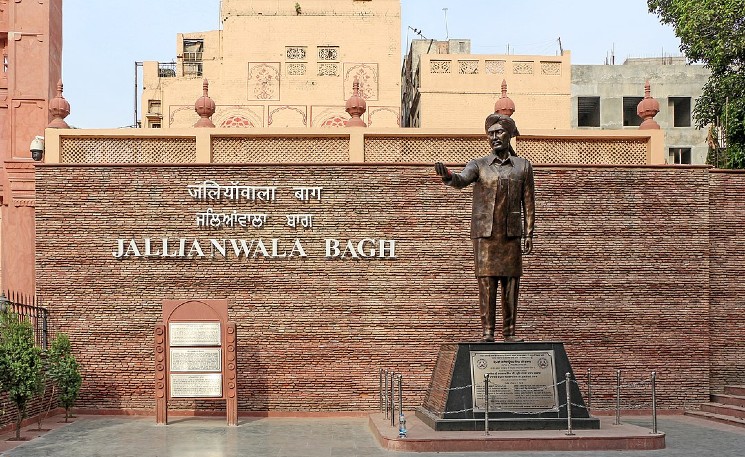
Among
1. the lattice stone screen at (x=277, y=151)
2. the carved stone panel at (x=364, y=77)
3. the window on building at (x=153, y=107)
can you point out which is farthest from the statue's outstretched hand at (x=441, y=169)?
the window on building at (x=153, y=107)

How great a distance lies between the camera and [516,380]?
39.2 feet

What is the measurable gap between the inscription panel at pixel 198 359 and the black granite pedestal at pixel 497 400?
12.0 ft

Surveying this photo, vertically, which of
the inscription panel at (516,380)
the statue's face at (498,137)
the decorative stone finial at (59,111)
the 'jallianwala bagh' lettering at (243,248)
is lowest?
the inscription panel at (516,380)

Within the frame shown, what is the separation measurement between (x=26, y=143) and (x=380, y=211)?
8.35 metres

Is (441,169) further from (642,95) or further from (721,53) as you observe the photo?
(642,95)

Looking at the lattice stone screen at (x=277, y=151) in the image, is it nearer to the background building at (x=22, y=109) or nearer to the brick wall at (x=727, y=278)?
the background building at (x=22, y=109)

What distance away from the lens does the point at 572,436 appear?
36.7 feet

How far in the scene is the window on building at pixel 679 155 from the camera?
3344cm

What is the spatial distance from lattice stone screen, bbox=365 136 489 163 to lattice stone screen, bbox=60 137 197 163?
3.21 metres

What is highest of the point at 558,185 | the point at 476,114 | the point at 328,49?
the point at 328,49

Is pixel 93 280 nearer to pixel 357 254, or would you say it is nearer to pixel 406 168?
pixel 357 254

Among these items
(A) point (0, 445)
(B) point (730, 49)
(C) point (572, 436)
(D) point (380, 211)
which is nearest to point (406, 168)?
(D) point (380, 211)

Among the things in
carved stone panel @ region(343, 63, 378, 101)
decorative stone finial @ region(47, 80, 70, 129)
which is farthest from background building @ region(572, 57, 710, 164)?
decorative stone finial @ region(47, 80, 70, 129)

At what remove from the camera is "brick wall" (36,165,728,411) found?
15.6 metres
